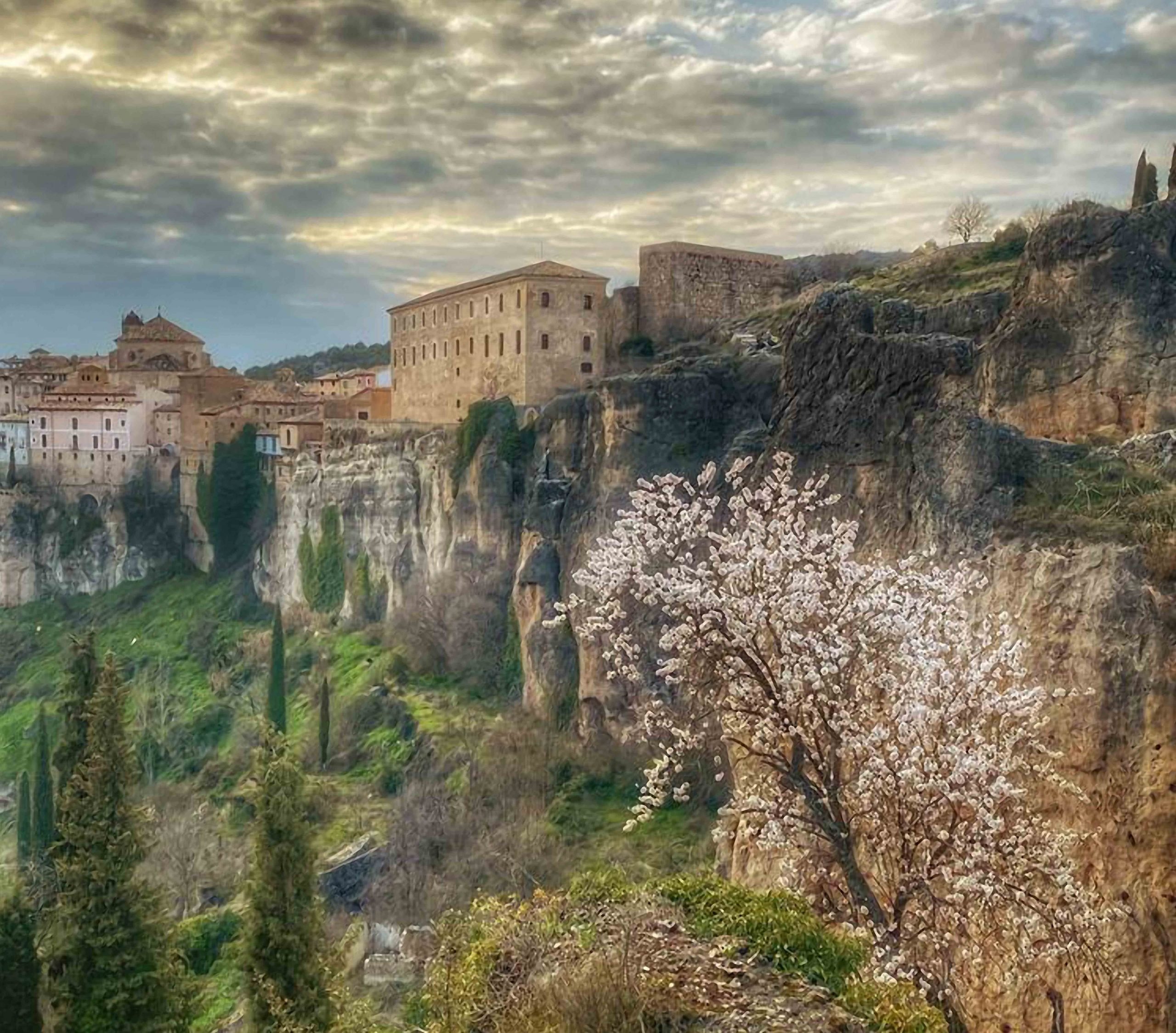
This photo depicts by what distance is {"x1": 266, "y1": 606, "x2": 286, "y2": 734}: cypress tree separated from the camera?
4062cm

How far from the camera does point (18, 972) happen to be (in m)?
17.4

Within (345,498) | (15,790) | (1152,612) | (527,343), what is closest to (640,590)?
(1152,612)

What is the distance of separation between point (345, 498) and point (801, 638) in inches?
1645

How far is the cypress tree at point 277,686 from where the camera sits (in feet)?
133

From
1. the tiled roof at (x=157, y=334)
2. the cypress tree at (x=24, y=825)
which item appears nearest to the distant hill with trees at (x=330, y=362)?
the tiled roof at (x=157, y=334)

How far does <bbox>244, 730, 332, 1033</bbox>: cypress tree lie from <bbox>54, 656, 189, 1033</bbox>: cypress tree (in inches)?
74.9

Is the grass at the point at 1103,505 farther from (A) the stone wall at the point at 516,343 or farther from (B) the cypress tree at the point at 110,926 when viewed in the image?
(A) the stone wall at the point at 516,343

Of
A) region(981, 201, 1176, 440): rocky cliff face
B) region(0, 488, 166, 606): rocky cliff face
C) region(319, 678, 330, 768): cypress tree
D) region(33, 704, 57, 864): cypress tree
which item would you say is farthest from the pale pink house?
region(981, 201, 1176, 440): rocky cliff face

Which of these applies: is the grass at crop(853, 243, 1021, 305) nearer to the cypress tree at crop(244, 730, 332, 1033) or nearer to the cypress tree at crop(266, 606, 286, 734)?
the cypress tree at crop(266, 606, 286, 734)

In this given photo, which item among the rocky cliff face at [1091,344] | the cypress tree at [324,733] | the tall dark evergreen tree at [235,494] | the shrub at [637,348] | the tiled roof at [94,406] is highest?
the shrub at [637,348]

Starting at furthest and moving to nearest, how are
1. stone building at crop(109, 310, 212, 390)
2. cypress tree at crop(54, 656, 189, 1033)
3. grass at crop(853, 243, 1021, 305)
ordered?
stone building at crop(109, 310, 212, 390)
grass at crop(853, 243, 1021, 305)
cypress tree at crop(54, 656, 189, 1033)

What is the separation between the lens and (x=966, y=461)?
1336 centimetres

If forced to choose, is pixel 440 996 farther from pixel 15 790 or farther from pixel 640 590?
pixel 15 790

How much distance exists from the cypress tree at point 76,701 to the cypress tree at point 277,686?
52.6 ft
